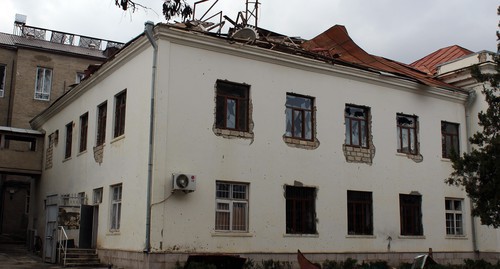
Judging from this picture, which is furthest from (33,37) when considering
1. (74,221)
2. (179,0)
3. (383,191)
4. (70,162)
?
(179,0)

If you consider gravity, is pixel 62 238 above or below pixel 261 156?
below

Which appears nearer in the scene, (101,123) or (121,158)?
(121,158)

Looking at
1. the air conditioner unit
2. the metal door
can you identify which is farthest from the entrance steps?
the air conditioner unit

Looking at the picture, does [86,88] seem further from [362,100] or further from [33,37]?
[33,37]

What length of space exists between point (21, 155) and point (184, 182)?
594 inches

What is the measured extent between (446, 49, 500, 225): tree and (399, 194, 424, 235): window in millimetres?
4838

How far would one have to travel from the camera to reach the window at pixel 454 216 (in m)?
22.6

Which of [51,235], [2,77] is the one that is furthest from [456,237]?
[2,77]

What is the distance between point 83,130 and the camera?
23.3 meters

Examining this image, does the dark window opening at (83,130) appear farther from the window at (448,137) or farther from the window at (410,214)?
the window at (448,137)

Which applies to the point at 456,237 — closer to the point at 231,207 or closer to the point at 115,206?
the point at 231,207

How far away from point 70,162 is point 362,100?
491 inches

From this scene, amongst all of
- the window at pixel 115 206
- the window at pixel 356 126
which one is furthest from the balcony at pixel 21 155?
the window at pixel 356 126

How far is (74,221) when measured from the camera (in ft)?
66.1
